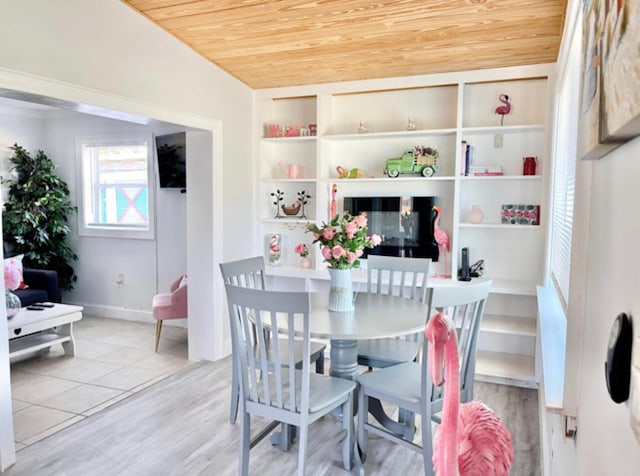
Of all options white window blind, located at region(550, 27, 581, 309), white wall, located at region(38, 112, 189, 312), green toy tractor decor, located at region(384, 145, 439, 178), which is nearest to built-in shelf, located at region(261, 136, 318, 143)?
green toy tractor decor, located at region(384, 145, 439, 178)

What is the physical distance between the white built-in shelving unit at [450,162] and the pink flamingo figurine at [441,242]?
0.21ft

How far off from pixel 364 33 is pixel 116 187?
3.61 meters

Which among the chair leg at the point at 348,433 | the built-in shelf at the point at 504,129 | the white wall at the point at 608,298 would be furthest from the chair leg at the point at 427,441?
the built-in shelf at the point at 504,129

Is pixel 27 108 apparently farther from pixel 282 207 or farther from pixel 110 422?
pixel 110 422

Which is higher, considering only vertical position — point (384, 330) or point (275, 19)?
point (275, 19)

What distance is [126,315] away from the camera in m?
5.36

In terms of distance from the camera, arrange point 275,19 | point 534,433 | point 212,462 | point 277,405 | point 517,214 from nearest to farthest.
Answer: point 277,405 → point 212,462 → point 534,433 → point 275,19 → point 517,214

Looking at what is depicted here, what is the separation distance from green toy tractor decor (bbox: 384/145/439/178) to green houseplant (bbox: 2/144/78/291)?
388 centimetres

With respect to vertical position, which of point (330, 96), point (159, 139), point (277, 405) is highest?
point (330, 96)

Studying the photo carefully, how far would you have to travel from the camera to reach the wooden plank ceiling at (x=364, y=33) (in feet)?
9.36

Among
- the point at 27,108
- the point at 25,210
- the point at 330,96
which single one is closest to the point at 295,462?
the point at 330,96

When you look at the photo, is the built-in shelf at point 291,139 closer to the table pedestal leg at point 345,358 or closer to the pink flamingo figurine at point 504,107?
the pink flamingo figurine at point 504,107

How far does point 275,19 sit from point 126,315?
3829 mm

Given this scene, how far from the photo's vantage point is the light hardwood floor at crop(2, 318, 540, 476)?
240 cm
